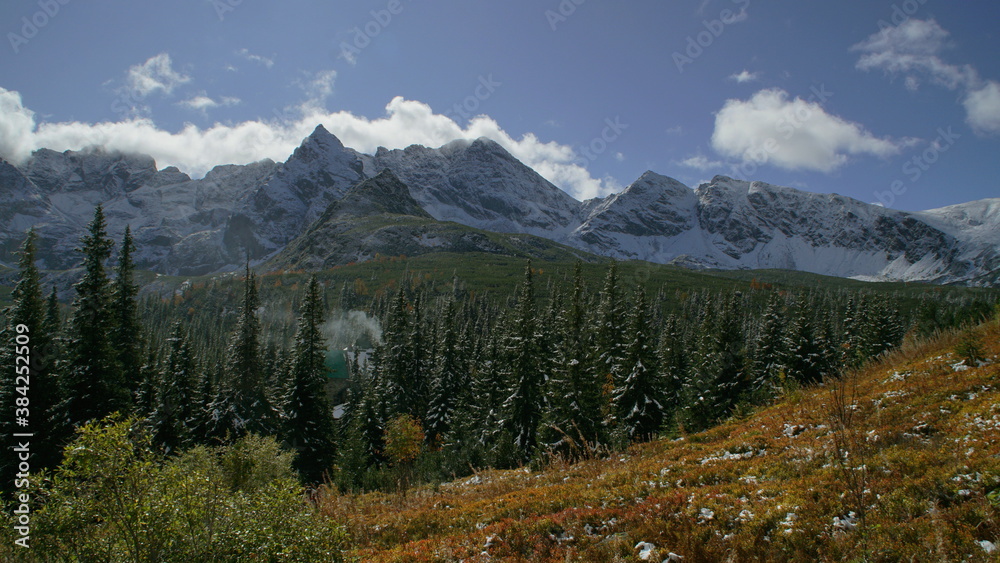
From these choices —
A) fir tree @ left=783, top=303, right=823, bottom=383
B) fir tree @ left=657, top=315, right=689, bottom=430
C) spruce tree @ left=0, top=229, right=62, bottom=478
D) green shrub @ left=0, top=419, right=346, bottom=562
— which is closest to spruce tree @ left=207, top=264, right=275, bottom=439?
spruce tree @ left=0, top=229, right=62, bottom=478

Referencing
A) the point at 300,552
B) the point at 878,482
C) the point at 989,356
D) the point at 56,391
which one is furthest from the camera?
the point at 56,391

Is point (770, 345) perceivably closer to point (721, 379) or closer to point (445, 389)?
point (721, 379)

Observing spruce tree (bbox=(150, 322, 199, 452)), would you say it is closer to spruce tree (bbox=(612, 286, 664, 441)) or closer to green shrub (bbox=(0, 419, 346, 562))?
green shrub (bbox=(0, 419, 346, 562))

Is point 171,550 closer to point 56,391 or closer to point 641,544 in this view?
point 641,544

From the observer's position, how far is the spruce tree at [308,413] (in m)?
36.5

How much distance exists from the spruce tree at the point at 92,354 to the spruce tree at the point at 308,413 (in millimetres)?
11819

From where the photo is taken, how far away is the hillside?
661cm

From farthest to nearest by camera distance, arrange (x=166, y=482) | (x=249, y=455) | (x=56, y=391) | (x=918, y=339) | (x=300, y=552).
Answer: (x=56, y=391) → (x=249, y=455) → (x=918, y=339) → (x=166, y=482) → (x=300, y=552)

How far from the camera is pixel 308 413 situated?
122 ft

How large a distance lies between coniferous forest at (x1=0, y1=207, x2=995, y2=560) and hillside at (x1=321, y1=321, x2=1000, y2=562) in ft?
6.99

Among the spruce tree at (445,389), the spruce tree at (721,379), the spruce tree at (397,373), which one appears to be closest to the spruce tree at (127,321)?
the spruce tree at (397,373)

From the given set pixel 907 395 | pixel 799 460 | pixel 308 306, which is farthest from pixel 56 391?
pixel 907 395

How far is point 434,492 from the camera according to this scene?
1708 cm

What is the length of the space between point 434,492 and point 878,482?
45.5ft
